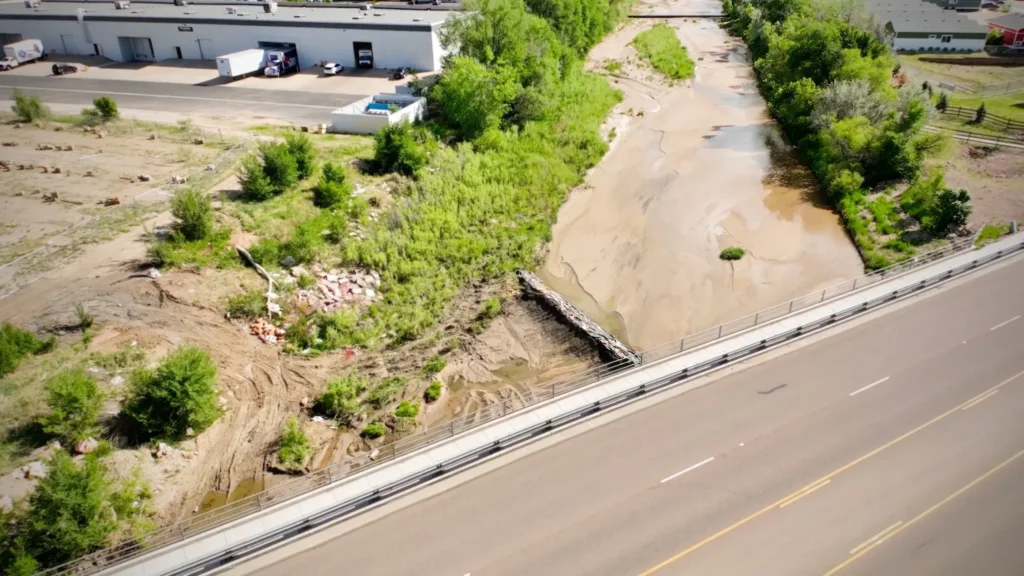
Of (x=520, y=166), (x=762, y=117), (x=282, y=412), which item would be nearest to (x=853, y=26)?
(x=762, y=117)

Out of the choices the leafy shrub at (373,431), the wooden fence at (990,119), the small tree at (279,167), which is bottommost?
the leafy shrub at (373,431)

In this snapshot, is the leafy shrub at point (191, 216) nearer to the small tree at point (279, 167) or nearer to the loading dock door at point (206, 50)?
the small tree at point (279, 167)

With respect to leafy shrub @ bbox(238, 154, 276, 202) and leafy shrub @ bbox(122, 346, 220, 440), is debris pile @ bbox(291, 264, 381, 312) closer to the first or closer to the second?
→ leafy shrub @ bbox(238, 154, 276, 202)

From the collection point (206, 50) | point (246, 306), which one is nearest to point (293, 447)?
point (246, 306)

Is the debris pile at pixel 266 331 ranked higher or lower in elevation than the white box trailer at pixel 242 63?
lower

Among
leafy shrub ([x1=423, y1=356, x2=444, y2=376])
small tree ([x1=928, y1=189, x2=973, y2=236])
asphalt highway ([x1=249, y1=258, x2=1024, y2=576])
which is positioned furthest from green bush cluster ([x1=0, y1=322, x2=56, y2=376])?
small tree ([x1=928, y1=189, x2=973, y2=236])

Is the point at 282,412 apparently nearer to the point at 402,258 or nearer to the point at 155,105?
the point at 402,258

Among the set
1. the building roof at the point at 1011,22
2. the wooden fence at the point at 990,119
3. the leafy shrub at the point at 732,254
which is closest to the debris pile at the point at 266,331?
the leafy shrub at the point at 732,254
